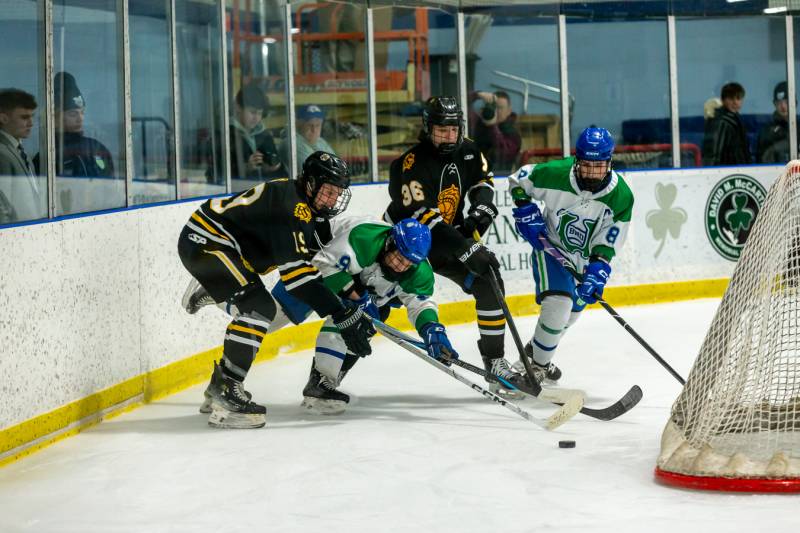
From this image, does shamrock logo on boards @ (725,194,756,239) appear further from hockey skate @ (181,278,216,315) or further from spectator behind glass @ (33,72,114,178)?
spectator behind glass @ (33,72,114,178)

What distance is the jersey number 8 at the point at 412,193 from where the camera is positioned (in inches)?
172

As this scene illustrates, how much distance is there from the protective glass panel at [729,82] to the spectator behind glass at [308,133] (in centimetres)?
253

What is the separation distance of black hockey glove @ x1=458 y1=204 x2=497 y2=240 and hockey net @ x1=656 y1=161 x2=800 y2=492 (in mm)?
1233

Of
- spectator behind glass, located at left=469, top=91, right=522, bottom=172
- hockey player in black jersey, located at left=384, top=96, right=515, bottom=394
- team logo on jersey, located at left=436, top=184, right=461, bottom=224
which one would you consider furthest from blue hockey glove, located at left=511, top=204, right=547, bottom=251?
spectator behind glass, located at left=469, top=91, right=522, bottom=172

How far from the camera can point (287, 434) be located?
382 centimetres

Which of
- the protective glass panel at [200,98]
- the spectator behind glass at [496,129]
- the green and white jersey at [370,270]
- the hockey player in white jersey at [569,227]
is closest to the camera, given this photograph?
the green and white jersey at [370,270]

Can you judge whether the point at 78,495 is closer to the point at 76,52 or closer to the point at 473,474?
the point at 473,474

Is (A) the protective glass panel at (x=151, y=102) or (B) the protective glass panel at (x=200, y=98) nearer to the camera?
(A) the protective glass panel at (x=151, y=102)

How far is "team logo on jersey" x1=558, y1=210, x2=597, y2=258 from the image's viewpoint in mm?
4344

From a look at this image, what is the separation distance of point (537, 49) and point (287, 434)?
4169 millimetres

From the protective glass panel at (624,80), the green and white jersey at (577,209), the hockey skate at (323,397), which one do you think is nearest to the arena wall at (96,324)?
the hockey skate at (323,397)

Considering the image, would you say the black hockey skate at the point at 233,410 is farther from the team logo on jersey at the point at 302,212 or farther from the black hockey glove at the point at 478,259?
Answer: the black hockey glove at the point at 478,259

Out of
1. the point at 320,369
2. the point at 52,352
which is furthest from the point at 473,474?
the point at 52,352

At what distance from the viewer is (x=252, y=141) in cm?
595
